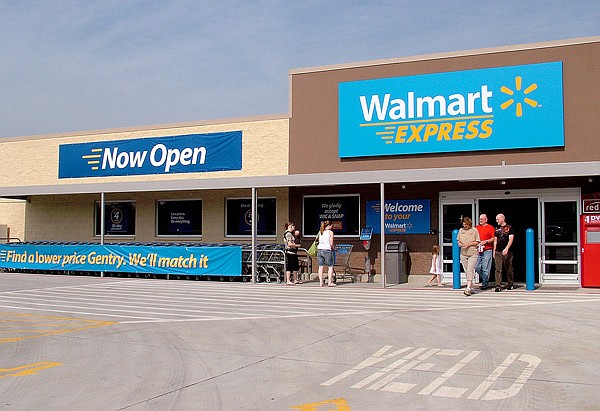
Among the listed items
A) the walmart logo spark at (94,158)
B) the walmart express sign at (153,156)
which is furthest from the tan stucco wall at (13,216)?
the walmart logo spark at (94,158)

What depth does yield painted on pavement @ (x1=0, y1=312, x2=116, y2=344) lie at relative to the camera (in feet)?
32.6

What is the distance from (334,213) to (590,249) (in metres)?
7.03

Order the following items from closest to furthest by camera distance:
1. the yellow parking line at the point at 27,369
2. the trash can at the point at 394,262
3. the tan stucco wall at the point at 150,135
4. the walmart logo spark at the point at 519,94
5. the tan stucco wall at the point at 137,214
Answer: the yellow parking line at the point at 27,369, the walmart logo spark at the point at 519,94, the trash can at the point at 394,262, the tan stucco wall at the point at 150,135, the tan stucco wall at the point at 137,214

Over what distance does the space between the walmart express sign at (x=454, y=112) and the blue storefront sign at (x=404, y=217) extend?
1443 millimetres

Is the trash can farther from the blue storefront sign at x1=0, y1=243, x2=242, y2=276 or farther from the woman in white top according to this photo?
the blue storefront sign at x1=0, y1=243, x2=242, y2=276

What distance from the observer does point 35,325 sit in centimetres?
1094

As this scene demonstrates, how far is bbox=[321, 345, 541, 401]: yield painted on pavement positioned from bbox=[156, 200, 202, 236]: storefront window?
14107 mm

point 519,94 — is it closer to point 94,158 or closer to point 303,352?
point 303,352

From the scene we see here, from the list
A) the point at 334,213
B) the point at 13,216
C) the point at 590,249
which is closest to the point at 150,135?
the point at 13,216

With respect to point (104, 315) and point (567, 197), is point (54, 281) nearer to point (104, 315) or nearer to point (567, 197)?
point (104, 315)

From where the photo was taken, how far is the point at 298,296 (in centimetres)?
1492

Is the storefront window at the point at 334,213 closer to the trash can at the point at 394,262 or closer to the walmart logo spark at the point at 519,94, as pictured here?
the trash can at the point at 394,262

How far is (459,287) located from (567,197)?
11.9 feet

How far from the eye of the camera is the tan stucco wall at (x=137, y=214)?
2105 centimetres
